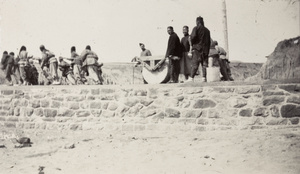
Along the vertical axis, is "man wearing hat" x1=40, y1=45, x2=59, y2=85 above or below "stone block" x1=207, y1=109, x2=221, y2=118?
above

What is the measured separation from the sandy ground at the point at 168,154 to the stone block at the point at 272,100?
0.54 m

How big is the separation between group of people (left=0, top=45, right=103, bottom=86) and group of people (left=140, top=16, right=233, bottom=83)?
312 cm

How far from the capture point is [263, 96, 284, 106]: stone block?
755 cm

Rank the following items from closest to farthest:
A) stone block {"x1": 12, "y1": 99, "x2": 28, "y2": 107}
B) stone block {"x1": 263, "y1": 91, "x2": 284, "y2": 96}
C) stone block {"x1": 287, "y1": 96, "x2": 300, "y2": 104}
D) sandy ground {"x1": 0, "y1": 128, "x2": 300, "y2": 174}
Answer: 1. sandy ground {"x1": 0, "y1": 128, "x2": 300, "y2": 174}
2. stone block {"x1": 287, "y1": 96, "x2": 300, "y2": 104}
3. stone block {"x1": 263, "y1": 91, "x2": 284, "y2": 96}
4. stone block {"x1": 12, "y1": 99, "x2": 28, "y2": 107}

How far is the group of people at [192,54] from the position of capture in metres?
8.90

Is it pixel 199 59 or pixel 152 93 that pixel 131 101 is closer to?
pixel 152 93

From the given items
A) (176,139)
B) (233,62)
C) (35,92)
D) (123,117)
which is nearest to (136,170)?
(176,139)

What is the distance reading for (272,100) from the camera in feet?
24.9

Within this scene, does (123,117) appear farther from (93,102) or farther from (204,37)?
(204,37)

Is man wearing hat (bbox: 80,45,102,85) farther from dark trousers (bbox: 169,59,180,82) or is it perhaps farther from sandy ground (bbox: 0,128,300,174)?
sandy ground (bbox: 0,128,300,174)

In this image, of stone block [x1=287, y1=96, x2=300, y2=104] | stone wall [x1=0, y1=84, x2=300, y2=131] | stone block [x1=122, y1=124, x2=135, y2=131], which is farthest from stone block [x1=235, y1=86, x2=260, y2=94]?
stone block [x1=122, y1=124, x2=135, y2=131]

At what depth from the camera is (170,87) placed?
8602mm

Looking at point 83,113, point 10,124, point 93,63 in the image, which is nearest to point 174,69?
point 83,113

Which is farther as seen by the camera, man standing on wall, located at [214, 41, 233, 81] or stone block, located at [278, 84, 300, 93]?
man standing on wall, located at [214, 41, 233, 81]
